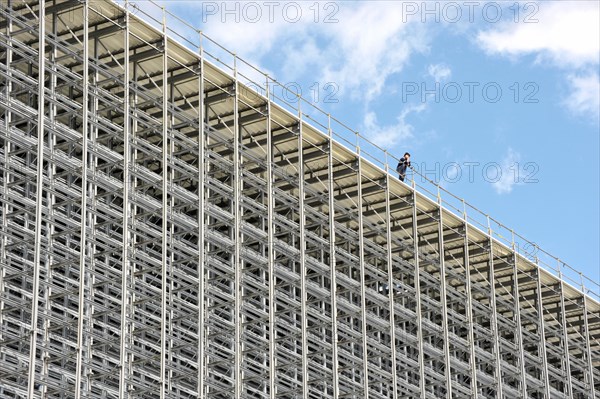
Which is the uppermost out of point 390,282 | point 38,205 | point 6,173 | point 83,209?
point 390,282

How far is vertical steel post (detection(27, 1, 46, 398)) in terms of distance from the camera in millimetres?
45531

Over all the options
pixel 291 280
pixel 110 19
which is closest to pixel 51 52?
pixel 110 19

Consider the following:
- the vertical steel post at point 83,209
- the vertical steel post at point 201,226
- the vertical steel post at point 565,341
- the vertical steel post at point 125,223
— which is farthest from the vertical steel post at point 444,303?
the vertical steel post at point 83,209

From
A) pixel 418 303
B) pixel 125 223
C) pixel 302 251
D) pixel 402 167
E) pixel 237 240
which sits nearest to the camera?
pixel 125 223

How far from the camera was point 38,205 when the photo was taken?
47531mm

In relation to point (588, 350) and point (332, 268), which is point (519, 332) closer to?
point (588, 350)

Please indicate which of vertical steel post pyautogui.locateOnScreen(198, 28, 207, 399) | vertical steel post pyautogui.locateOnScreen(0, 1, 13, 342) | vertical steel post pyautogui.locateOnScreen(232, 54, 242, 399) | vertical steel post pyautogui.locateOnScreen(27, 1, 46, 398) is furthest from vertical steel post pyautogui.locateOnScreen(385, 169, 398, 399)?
vertical steel post pyautogui.locateOnScreen(0, 1, 13, 342)

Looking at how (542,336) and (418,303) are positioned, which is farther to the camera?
(542,336)

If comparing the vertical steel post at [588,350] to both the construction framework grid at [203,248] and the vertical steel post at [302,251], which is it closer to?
the construction framework grid at [203,248]

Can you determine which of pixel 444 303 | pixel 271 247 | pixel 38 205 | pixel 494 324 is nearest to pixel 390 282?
pixel 444 303

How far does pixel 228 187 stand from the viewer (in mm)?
59531

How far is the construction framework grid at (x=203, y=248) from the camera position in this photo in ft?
165

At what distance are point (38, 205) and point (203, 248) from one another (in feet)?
29.8

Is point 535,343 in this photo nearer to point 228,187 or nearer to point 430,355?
point 430,355
